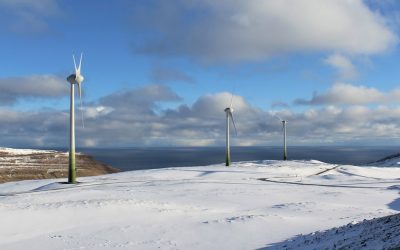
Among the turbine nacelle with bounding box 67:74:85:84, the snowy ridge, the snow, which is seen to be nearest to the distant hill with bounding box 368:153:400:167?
the snow

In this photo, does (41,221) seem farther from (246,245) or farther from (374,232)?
(374,232)

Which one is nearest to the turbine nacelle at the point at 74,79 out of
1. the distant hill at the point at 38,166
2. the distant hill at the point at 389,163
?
the distant hill at the point at 38,166

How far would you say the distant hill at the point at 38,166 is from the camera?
73.5m

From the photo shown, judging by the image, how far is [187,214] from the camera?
965 inches

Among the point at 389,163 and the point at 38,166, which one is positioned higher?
the point at 389,163

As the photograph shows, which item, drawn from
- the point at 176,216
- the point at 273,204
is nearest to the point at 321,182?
the point at 273,204

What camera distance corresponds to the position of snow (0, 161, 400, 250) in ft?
64.3

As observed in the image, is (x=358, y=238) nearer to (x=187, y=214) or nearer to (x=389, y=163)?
(x=187, y=214)

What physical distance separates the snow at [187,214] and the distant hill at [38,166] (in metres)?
42.4

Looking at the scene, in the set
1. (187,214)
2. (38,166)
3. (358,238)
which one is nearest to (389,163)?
(187,214)

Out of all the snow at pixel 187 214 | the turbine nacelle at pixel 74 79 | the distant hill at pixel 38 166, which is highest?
the turbine nacelle at pixel 74 79

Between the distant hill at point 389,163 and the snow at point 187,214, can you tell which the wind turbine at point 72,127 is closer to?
the snow at point 187,214

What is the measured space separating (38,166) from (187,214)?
63950 mm

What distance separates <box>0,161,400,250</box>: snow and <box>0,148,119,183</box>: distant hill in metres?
42.4
